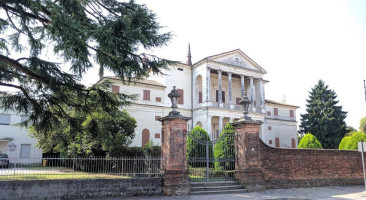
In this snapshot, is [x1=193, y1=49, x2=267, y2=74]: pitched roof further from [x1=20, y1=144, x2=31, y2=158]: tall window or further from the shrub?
[x1=20, y1=144, x2=31, y2=158]: tall window

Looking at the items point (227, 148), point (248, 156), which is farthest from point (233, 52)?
point (248, 156)

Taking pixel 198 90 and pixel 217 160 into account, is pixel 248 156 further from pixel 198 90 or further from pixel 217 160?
pixel 198 90

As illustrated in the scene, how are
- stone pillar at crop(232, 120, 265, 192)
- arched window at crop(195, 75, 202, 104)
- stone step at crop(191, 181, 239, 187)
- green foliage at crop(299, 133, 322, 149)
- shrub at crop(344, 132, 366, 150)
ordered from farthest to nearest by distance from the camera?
1. arched window at crop(195, 75, 202, 104)
2. green foliage at crop(299, 133, 322, 149)
3. shrub at crop(344, 132, 366, 150)
4. stone pillar at crop(232, 120, 265, 192)
5. stone step at crop(191, 181, 239, 187)

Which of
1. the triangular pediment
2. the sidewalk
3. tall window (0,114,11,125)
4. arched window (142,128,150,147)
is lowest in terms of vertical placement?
the sidewalk

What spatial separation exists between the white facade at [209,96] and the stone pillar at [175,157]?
18688mm

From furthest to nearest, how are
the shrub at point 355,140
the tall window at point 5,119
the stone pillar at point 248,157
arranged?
the tall window at point 5,119 → the shrub at point 355,140 → the stone pillar at point 248,157

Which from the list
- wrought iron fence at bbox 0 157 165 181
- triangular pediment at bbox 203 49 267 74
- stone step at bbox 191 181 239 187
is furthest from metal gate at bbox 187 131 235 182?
triangular pediment at bbox 203 49 267 74

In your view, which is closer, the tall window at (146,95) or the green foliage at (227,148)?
the green foliage at (227,148)

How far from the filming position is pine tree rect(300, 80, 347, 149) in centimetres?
3894

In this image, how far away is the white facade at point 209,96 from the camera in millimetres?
32469

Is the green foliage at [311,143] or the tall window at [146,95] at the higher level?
the tall window at [146,95]

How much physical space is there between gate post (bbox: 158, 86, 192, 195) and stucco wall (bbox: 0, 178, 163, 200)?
17.2 inches

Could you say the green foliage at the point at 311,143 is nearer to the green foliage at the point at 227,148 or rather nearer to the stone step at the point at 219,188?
the green foliage at the point at 227,148

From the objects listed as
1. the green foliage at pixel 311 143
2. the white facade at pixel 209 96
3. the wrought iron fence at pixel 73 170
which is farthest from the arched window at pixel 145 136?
the green foliage at pixel 311 143
